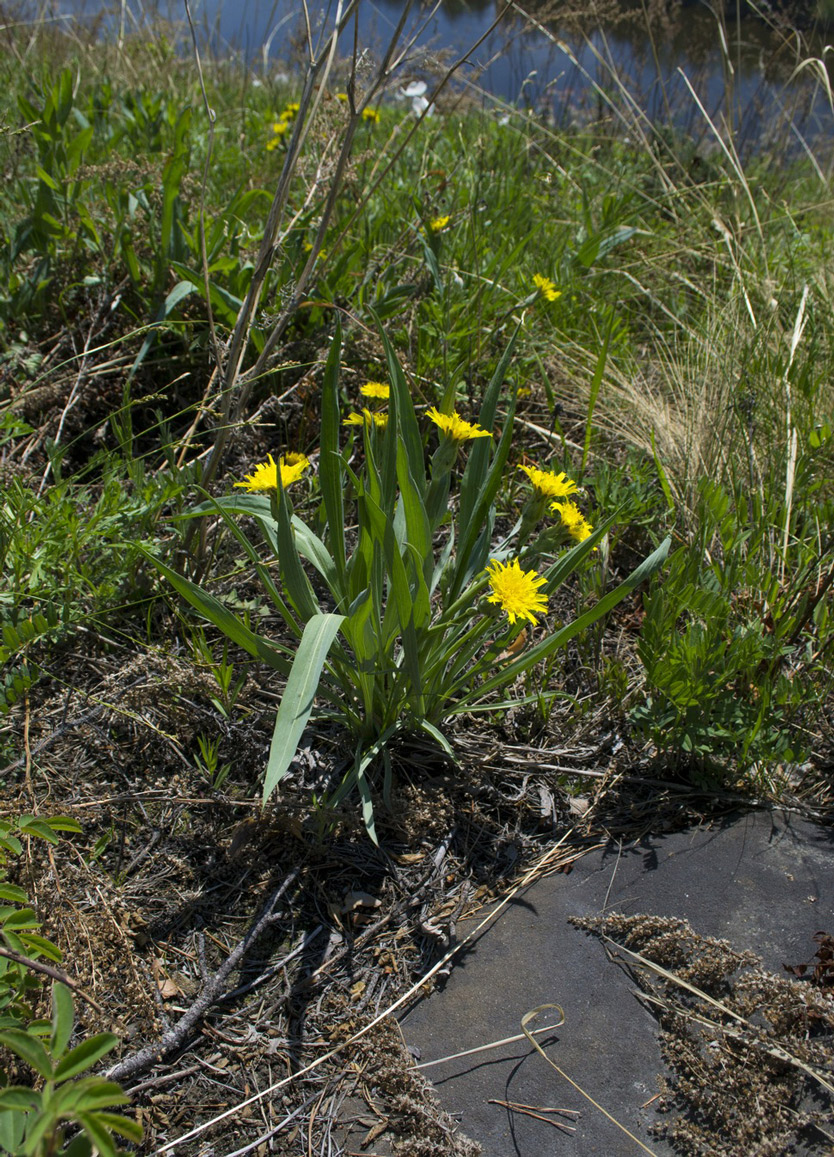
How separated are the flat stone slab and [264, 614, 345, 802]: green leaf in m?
0.52

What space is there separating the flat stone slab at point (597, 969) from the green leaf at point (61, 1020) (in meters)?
0.61

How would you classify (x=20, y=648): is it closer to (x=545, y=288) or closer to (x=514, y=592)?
(x=514, y=592)

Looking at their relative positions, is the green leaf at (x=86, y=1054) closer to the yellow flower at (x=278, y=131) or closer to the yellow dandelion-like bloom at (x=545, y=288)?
the yellow dandelion-like bloom at (x=545, y=288)

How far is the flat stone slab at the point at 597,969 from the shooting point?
1160 mm

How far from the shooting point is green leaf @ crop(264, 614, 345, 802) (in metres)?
1.12

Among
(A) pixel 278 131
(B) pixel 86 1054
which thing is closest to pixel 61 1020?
(B) pixel 86 1054

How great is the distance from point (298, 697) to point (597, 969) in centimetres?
70

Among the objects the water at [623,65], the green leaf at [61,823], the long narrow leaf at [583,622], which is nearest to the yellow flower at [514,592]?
the long narrow leaf at [583,622]

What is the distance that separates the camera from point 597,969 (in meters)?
1.34

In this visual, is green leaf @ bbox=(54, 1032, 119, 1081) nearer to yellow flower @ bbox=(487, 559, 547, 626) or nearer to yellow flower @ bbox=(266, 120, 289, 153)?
yellow flower @ bbox=(487, 559, 547, 626)

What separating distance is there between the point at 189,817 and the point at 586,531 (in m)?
0.95

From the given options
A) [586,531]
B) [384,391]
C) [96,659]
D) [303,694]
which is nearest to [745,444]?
[586,531]

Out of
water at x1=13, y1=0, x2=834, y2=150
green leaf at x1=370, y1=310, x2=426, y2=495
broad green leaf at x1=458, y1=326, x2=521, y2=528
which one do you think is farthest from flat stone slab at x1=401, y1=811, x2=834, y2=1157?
water at x1=13, y1=0, x2=834, y2=150

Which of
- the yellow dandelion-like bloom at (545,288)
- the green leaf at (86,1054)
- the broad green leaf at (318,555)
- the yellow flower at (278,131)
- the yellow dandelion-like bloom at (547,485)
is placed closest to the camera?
the green leaf at (86,1054)
